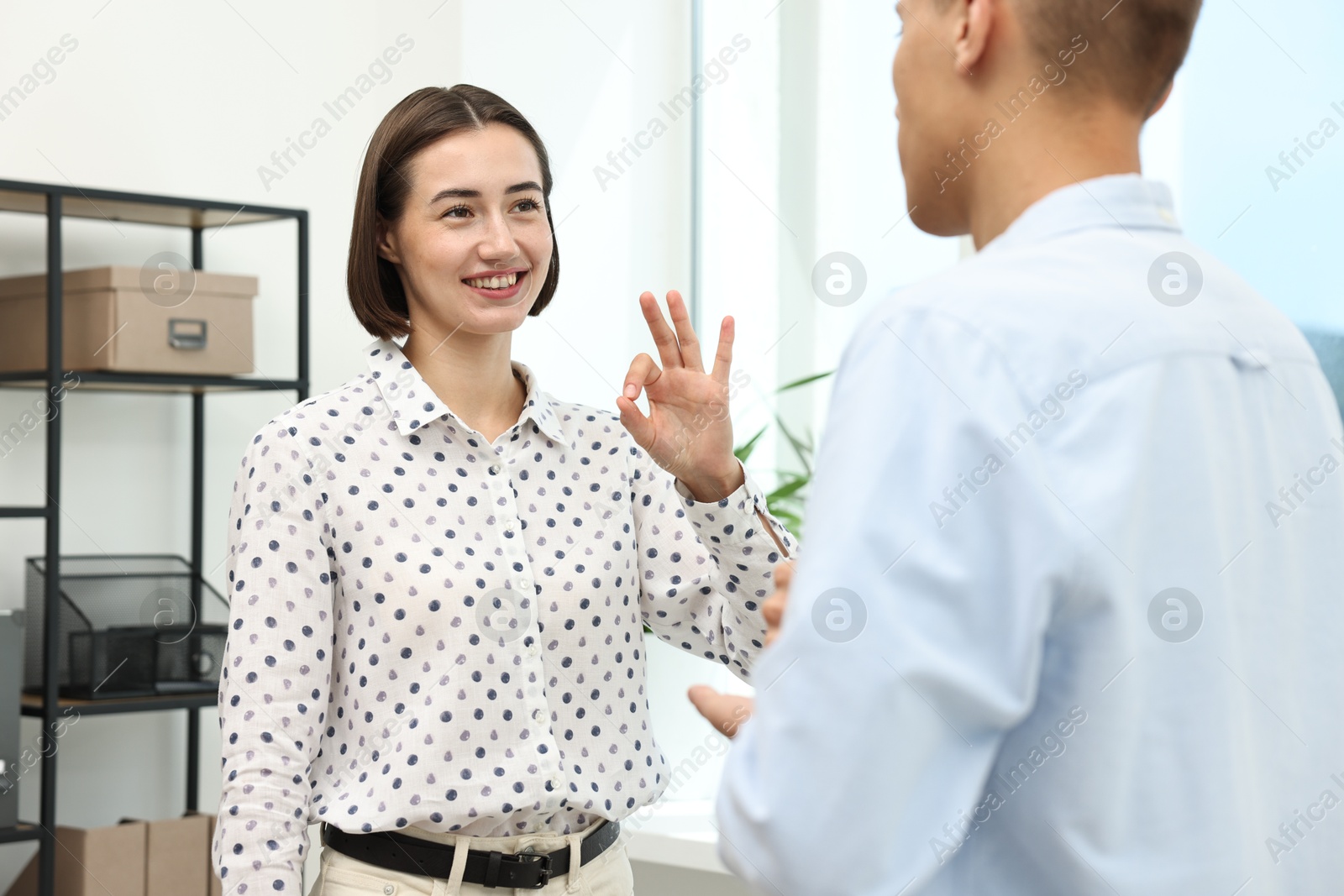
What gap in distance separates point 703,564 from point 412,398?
43cm

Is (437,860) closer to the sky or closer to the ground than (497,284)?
closer to the ground

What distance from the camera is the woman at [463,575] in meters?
1.40

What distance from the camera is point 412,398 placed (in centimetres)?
159

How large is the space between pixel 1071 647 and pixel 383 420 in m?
1.11

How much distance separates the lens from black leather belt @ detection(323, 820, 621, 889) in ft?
4.59

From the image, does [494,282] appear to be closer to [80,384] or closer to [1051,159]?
[1051,159]

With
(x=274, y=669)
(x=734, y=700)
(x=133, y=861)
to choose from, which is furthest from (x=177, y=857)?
(x=734, y=700)

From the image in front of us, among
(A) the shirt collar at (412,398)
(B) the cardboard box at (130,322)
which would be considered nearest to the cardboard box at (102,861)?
(B) the cardboard box at (130,322)

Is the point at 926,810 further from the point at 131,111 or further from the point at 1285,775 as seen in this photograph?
the point at 131,111

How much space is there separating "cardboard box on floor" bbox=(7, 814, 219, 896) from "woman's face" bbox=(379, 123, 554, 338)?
151 centimetres

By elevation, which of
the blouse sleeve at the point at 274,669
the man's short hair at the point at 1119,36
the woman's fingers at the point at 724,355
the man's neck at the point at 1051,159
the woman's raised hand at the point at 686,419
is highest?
the man's short hair at the point at 1119,36

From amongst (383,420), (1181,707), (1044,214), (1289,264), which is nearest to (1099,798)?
(1181,707)

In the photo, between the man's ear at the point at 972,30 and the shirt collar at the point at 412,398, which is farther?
the shirt collar at the point at 412,398

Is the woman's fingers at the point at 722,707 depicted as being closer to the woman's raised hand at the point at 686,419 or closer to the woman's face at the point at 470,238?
the woman's raised hand at the point at 686,419
